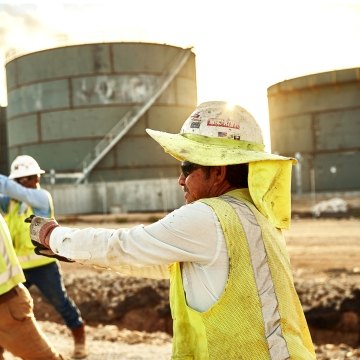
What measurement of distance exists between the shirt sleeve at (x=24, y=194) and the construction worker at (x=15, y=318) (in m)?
1.08

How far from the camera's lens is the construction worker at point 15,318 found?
9.40ft

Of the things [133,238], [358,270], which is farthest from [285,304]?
[358,270]

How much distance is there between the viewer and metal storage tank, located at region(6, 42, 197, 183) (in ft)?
77.5

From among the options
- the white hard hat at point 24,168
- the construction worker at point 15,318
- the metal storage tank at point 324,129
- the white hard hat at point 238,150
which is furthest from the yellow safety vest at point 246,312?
the metal storage tank at point 324,129

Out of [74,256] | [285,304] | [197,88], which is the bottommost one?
[285,304]

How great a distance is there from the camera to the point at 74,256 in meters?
1.63

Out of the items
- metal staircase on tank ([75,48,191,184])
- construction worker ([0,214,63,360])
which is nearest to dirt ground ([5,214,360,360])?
construction worker ([0,214,63,360])

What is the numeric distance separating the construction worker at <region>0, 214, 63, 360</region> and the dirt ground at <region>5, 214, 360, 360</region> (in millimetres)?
1838

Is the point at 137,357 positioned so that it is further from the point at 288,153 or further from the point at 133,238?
the point at 288,153

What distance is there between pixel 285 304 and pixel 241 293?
16 cm

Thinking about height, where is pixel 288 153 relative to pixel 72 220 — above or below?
above

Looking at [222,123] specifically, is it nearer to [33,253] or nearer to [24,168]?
[33,253]

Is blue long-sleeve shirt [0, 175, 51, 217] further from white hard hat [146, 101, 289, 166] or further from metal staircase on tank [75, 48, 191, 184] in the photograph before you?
metal staircase on tank [75, 48, 191, 184]

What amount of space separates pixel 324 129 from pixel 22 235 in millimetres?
22063
